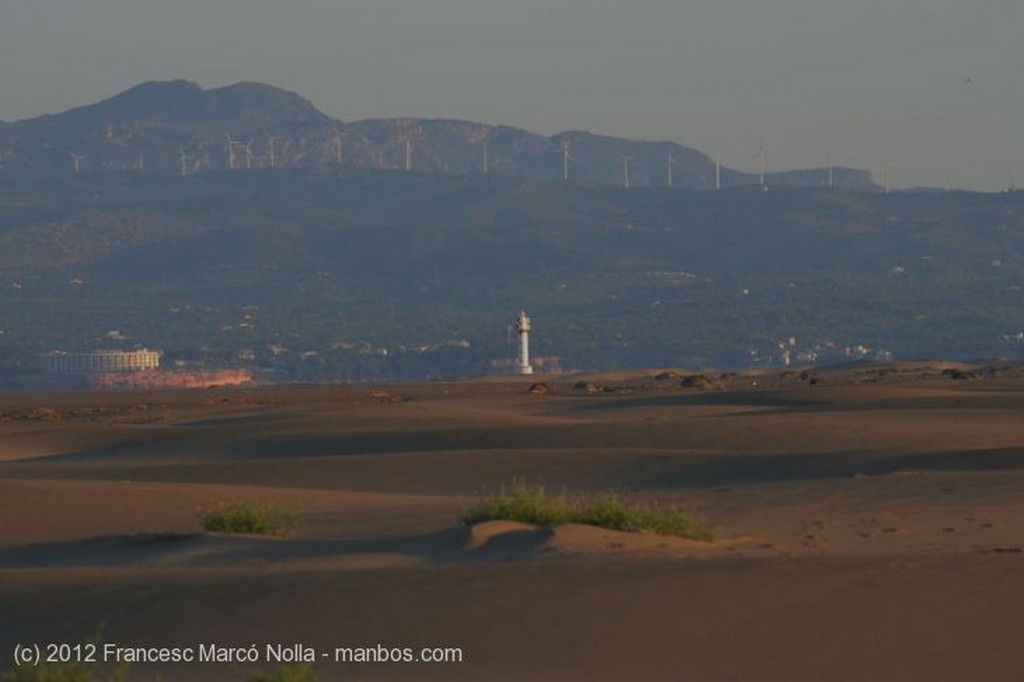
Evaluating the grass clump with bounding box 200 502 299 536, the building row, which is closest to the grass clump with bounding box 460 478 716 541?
the grass clump with bounding box 200 502 299 536

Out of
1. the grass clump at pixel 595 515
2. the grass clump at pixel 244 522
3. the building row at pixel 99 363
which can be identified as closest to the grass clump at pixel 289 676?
the grass clump at pixel 595 515

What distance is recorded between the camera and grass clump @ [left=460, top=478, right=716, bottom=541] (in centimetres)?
2006

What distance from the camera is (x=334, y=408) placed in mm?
57031

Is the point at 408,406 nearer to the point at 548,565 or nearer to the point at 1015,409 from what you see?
the point at 1015,409

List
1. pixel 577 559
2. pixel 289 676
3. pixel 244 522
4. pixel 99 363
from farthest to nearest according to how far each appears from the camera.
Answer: pixel 99 363 < pixel 244 522 < pixel 577 559 < pixel 289 676

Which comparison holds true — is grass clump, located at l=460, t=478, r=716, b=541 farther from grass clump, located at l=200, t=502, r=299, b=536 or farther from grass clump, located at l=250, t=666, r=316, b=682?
grass clump, located at l=250, t=666, r=316, b=682

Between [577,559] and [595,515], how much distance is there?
8.60 ft

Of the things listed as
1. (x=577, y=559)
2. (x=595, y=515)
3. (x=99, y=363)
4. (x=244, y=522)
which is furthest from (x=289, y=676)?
(x=99, y=363)

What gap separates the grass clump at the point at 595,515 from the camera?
20.1 metres

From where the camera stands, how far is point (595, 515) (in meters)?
20.4

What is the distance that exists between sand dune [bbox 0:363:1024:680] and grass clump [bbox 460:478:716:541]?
41cm

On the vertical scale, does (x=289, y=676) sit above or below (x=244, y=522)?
above

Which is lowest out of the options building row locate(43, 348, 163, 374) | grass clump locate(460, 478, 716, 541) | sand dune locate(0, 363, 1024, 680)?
building row locate(43, 348, 163, 374)

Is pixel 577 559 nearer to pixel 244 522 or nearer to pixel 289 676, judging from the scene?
pixel 244 522
